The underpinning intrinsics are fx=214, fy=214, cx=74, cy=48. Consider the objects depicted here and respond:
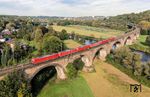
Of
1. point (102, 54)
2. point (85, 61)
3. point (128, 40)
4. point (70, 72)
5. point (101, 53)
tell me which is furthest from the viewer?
point (128, 40)

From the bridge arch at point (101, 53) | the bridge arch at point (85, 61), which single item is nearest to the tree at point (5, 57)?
the bridge arch at point (85, 61)

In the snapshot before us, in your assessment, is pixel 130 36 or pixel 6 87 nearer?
pixel 6 87

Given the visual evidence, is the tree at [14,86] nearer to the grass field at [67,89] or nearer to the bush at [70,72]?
the grass field at [67,89]

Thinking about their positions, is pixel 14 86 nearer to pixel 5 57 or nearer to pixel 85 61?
pixel 5 57

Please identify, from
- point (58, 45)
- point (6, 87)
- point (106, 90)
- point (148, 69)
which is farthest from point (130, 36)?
point (6, 87)

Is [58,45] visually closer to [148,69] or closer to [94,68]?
[94,68]
